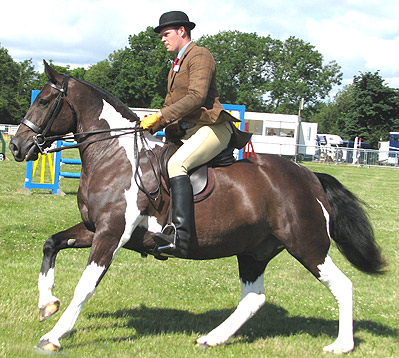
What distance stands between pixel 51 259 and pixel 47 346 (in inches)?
40.1

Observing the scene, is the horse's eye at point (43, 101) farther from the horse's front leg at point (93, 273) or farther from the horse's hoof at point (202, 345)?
the horse's hoof at point (202, 345)

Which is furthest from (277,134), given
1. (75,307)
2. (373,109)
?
(75,307)

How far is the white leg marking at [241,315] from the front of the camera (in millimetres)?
5660

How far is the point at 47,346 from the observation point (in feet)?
15.9

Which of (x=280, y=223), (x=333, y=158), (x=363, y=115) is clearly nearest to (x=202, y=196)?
(x=280, y=223)

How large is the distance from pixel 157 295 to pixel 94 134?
2.72 meters

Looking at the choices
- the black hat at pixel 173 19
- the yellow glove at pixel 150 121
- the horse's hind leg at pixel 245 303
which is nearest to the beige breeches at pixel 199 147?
the yellow glove at pixel 150 121

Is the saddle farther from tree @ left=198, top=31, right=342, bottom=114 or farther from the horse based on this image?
tree @ left=198, top=31, right=342, bottom=114

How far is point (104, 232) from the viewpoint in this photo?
507 cm

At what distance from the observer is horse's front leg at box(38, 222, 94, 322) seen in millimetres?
5297

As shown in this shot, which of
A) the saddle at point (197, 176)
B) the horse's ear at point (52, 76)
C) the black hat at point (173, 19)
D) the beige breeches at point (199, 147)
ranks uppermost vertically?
the black hat at point (173, 19)

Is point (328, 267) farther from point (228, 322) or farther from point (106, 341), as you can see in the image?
point (106, 341)

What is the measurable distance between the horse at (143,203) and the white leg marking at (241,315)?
1cm

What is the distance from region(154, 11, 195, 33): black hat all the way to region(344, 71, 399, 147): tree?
65662 millimetres
